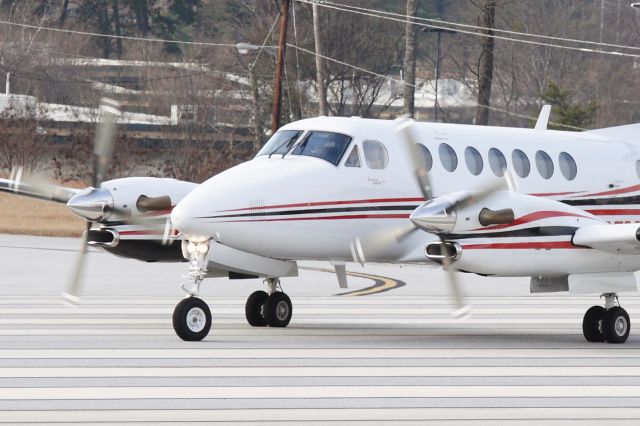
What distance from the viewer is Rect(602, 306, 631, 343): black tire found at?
16094 millimetres

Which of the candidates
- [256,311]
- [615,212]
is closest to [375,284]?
[615,212]

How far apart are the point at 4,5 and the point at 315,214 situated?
6452 cm

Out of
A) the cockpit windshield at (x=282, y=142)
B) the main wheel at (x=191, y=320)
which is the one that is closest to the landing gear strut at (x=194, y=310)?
the main wheel at (x=191, y=320)

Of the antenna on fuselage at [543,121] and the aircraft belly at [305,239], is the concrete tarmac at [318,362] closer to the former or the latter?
the aircraft belly at [305,239]

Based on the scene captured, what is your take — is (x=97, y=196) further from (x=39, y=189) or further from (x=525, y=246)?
(x=525, y=246)

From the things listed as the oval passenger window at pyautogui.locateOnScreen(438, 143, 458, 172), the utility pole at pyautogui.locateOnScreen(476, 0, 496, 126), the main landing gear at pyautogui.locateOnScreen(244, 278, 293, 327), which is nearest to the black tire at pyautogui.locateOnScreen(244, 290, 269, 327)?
the main landing gear at pyautogui.locateOnScreen(244, 278, 293, 327)

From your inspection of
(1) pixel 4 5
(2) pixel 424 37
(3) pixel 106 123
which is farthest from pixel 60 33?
(3) pixel 106 123

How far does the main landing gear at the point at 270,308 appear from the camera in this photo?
17234 millimetres

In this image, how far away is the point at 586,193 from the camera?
1803 centimetres

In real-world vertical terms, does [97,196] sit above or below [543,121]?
below

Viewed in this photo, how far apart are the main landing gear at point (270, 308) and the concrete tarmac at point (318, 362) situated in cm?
17

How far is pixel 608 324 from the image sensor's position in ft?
52.9

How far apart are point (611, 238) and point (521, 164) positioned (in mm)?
2544

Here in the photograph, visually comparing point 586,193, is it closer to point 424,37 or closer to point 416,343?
point 416,343
